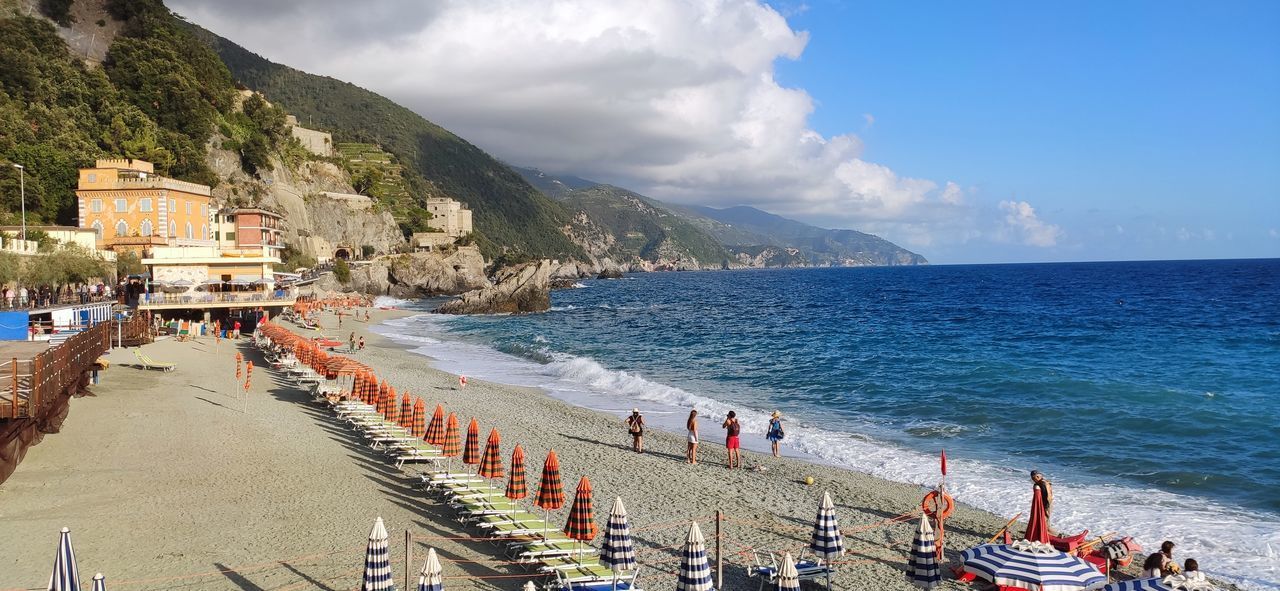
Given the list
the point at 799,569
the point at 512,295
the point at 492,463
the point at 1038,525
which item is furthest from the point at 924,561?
the point at 512,295

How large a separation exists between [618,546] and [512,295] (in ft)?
219

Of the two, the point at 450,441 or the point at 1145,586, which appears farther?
the point at 450,441

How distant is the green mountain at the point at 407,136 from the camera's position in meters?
168

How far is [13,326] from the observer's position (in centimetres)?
2086

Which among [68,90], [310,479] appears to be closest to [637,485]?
[310,479]

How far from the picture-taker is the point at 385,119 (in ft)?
613

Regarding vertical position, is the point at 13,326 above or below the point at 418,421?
above

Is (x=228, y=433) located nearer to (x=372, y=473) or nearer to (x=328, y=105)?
(x=372, y=473)

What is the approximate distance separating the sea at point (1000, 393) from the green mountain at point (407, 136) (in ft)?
381

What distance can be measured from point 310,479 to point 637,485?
647 centimetres

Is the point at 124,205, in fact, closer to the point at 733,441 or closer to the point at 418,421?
the point at 418,421

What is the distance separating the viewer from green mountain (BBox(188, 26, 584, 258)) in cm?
16850

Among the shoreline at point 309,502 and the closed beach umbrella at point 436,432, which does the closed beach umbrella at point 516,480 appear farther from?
the closed beach umbrella at point 436,432

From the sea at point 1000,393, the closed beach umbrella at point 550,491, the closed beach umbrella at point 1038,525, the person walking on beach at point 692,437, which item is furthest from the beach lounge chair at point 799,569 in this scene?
the person walking on beach at point 692,437
